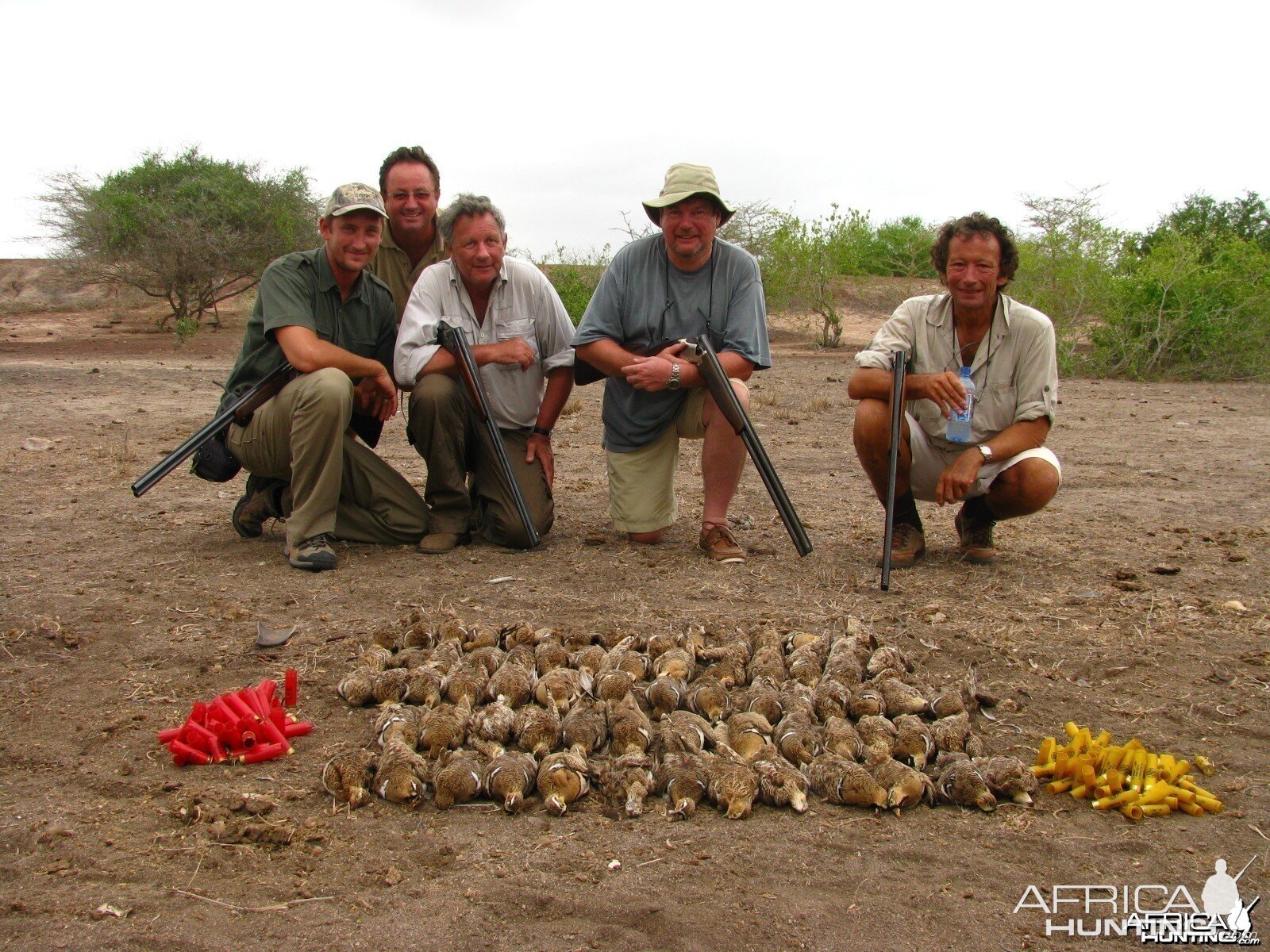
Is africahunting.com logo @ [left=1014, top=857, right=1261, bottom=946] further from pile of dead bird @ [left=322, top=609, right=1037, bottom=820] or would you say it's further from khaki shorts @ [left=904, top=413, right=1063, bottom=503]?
khaki shorts @ [left=904, top=413, right=1063, bottom=503]

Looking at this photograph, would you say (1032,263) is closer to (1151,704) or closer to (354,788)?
(1151,704)

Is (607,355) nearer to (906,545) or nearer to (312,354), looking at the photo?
(312,354)

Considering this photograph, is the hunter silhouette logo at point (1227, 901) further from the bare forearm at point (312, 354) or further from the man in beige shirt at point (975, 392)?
the bare forearm at point (312, 354)

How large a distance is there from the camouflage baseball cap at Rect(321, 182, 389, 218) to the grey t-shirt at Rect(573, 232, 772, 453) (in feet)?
3.83

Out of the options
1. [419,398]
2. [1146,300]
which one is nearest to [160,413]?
[419,398]

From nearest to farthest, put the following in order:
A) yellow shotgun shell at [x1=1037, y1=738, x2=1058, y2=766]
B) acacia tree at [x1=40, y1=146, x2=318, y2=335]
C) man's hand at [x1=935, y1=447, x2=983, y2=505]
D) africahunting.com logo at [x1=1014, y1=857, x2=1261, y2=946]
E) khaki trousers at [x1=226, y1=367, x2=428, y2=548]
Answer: africahunting.com logo at [x1=1014, y1=857, x2=1261, y2=946] < yellow shotgun shell at [x1=1037, y1=738, x2=1058, y2=766] < man's hand at [x1=935, y1=447, x2=983, y2=505] < khaki trousers at [x1=226, y1=367, x2=428, y2=548] < acacia tree at [x1=40, y1=146, x2=318, y2=335]

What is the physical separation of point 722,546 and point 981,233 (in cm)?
191

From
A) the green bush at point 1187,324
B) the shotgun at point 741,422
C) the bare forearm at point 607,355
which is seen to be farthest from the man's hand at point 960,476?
the green bush at point 1187,324

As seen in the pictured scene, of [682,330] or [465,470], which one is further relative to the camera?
[465,470]

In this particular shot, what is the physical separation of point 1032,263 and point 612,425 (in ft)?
43.2

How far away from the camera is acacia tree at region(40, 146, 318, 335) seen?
2064 cm

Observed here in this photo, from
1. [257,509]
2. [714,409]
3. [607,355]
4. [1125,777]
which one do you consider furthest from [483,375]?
[1125,777]

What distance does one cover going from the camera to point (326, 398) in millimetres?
5156

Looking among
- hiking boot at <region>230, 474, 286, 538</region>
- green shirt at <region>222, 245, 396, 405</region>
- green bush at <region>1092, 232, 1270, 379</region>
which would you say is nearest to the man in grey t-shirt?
green shirt at <region>222, 245, 396, 405</region>
